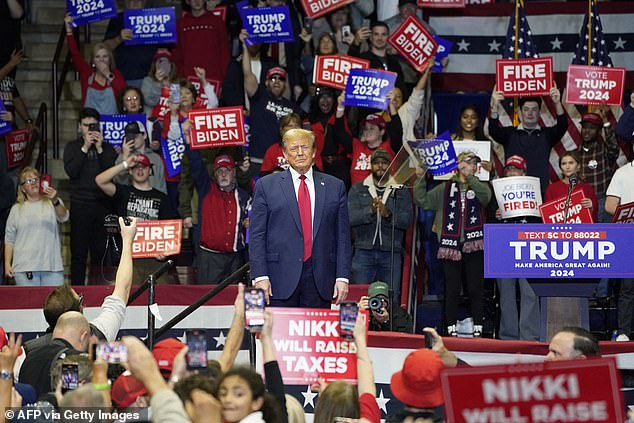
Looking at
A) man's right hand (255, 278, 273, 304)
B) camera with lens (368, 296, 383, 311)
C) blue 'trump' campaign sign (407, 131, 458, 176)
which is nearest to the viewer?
man's right hand (255, 278, 273, 304)

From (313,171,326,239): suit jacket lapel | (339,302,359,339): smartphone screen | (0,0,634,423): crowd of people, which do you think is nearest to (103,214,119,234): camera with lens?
(0,0,634,423): crowd of people

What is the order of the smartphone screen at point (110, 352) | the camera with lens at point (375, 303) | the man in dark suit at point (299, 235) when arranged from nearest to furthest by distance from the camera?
1. the smartphone screen at point (110, 352)
2. the man in dark suit at point (299, 235)
3. the camera with lens at point (375, 303)

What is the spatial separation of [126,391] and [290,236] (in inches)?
113

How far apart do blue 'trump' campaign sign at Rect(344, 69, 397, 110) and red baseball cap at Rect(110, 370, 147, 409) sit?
281 inches

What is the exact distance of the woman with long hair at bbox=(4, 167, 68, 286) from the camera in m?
12.4

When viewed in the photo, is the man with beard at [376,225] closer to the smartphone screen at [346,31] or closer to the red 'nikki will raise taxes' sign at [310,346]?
Result: the smartphone screen at [346,31]

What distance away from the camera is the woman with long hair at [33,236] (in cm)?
1238

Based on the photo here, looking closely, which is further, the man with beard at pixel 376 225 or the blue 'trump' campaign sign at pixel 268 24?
the blue 'trump' campaign sign at pixel 268 24

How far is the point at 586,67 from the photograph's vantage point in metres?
13.6

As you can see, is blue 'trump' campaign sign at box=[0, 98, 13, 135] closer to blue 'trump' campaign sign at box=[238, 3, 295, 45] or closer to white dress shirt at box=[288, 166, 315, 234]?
blue 'trump' campaign sign at box=[238, 3, 295, 45]

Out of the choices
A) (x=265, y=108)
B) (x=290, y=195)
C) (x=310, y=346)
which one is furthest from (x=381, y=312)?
(x=265, y=108)

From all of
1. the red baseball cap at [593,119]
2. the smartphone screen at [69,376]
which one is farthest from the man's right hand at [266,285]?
the red baseball cap at [593,119]

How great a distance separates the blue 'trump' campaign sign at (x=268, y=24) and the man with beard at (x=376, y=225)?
2.51 m

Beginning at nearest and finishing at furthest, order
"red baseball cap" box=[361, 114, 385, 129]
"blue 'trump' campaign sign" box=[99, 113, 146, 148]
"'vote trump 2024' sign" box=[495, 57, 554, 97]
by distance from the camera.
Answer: "red baseball cap" box=[361, 114, 385, 129]
"blue 'trump' campaign sign" box=[99, 113, 146, 148]
"'vote trump 2024' sign" box=[495, 57, 554, 97]
